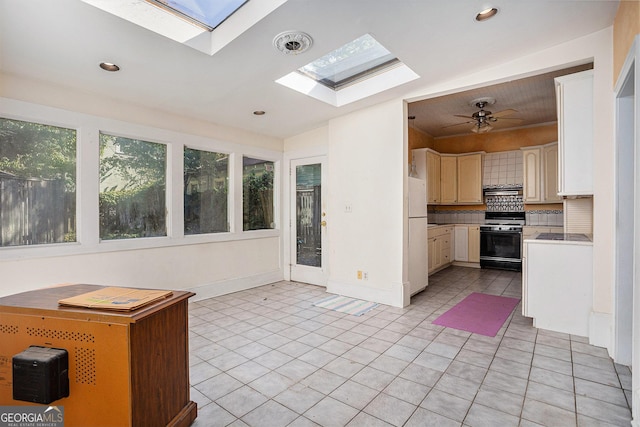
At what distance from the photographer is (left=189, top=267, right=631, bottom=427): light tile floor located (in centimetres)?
181

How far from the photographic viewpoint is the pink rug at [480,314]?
314 centimetres

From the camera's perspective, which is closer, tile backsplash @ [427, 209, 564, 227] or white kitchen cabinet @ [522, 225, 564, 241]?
white kitchen cabinet @ [522, 225, 564, 241]

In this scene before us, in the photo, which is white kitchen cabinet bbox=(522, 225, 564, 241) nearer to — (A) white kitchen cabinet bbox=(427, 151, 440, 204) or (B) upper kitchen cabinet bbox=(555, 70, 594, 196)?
(A) white kitchen cabinet bbox=(427, 151, 440, 204)

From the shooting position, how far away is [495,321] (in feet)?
10.8

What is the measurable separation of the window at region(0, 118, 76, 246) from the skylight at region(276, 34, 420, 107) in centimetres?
238

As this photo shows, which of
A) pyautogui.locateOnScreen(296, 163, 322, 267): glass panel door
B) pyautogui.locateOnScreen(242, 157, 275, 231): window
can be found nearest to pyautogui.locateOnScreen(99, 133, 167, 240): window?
pyautogui.locateOnScreen(242, 157, 275, 231): window

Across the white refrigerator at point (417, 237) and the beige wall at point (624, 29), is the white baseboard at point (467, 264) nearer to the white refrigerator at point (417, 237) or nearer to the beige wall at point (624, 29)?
the white refrigerator at point (417, 237)

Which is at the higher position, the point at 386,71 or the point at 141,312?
the point at 386,71

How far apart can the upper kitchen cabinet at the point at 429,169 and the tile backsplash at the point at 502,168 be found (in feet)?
3.10

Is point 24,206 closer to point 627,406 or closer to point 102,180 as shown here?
point 102,180

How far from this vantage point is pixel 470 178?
21.2 ft

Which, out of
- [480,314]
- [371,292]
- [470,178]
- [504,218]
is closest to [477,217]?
[504,218]

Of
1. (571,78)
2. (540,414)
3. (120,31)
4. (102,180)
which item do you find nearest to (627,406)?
(540,414)

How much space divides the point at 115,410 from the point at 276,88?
3.06 meters
